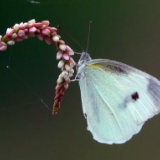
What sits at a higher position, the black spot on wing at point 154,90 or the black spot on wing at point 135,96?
the black spot on wing at point 154,90

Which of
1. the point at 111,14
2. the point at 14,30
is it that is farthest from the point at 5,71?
the point at 14,30

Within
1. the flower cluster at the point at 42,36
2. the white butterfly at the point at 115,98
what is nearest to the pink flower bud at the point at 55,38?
the flower cluster at the point at 42,36

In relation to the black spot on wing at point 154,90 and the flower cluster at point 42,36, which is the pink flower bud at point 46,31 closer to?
the flower cluster at point 42,36

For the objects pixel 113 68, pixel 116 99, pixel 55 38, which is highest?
pixel 55 38

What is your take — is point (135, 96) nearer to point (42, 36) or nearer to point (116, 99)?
point (116, 99)

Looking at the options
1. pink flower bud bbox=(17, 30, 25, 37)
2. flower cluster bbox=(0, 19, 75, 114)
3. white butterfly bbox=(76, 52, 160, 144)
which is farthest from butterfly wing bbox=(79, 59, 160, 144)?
pink flower bud bbox=(17, 30, 25, 37)

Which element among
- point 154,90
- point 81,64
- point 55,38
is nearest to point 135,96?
point 154,90

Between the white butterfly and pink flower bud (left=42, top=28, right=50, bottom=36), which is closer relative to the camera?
pink flower bud (left=42, top=28, right=50, bottom=36)

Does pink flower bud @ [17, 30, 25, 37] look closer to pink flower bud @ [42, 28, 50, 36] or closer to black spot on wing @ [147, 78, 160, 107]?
pink flower bud @ [42, 28, 50, 36]
